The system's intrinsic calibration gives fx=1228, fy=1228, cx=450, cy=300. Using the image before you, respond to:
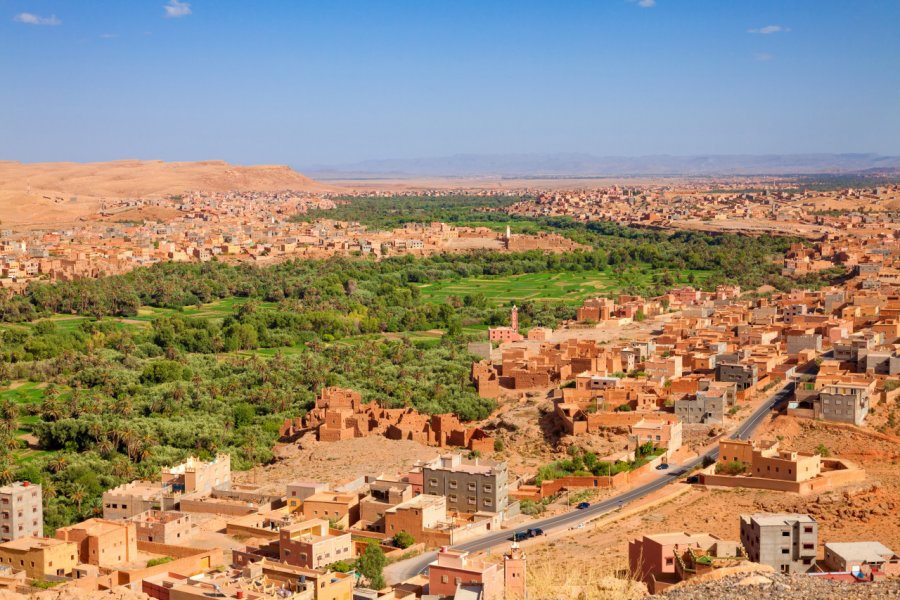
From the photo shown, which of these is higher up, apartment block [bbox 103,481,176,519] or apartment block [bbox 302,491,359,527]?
apartment block [bbox 302,491,359,527]

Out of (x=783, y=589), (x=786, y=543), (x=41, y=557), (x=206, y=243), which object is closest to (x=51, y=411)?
(x=41, y=557)

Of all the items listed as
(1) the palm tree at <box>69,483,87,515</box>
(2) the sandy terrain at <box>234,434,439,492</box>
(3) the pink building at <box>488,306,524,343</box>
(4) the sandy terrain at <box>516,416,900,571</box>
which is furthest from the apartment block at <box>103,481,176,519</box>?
(3) the pink building at <box>488,306,524,343</box>

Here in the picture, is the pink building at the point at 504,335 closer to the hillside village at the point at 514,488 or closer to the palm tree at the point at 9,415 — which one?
the hillside village at the point at 514,488

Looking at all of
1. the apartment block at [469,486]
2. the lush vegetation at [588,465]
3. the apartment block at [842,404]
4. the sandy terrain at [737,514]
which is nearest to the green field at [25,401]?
the apartment block at [469,486]

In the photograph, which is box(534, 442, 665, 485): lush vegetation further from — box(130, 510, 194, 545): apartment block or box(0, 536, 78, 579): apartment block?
box(0, 536, 78, 579): apartment block

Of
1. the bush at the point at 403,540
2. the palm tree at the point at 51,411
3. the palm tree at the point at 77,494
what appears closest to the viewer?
the bush at the point at 403,540

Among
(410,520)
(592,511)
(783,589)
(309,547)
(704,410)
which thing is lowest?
(592,511)

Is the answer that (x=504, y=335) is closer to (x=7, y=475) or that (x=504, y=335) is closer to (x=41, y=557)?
(x=7, y=475)
